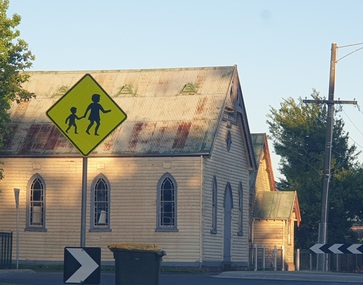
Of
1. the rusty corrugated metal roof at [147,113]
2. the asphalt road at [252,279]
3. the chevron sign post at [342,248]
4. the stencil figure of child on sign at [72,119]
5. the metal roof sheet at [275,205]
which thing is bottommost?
the asphalt road at [252,279]

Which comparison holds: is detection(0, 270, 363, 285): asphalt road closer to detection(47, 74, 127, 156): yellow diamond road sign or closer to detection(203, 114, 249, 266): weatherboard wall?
detection(203, 114, 249, 266): weatherboard wall

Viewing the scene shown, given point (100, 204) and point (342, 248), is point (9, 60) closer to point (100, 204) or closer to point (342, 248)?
point (100, 204)

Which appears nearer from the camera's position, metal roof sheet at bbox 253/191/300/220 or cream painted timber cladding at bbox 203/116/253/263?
cream painted timber cladding at bbox 203/116/253/263

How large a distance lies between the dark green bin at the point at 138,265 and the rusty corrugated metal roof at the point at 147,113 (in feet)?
81.3

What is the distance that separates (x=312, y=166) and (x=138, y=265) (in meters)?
57.7

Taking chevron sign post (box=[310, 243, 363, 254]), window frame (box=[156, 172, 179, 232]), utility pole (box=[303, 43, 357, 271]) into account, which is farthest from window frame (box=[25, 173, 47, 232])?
chevron sign post (box=[310, 243, 363, 254])

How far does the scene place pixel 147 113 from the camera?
4797cm

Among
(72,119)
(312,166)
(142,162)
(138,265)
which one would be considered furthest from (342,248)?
(312,166)

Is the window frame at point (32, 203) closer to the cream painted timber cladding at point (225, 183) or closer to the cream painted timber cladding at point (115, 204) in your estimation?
the cream painted timber cladding at point (115, 204)

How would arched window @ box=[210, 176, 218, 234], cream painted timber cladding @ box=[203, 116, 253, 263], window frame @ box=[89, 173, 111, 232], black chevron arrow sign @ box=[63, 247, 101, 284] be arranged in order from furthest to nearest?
arched window @ box=[210, 176, 218, 234] < window frame @ box=[89, 173, 111, 232] < cream painted timber cladding @ box=[203, 116, 253, 263] < black chevron arrow sign @ box=[63, 247, 101, 284]

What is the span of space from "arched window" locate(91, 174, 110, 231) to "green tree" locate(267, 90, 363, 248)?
79.7ft

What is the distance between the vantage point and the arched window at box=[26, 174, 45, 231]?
48.1m

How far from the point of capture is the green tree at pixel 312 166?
68.4 metres

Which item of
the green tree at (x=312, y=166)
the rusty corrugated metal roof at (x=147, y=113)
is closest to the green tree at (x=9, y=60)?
the rusty corrugated metal roof at (x=147, y=113)
